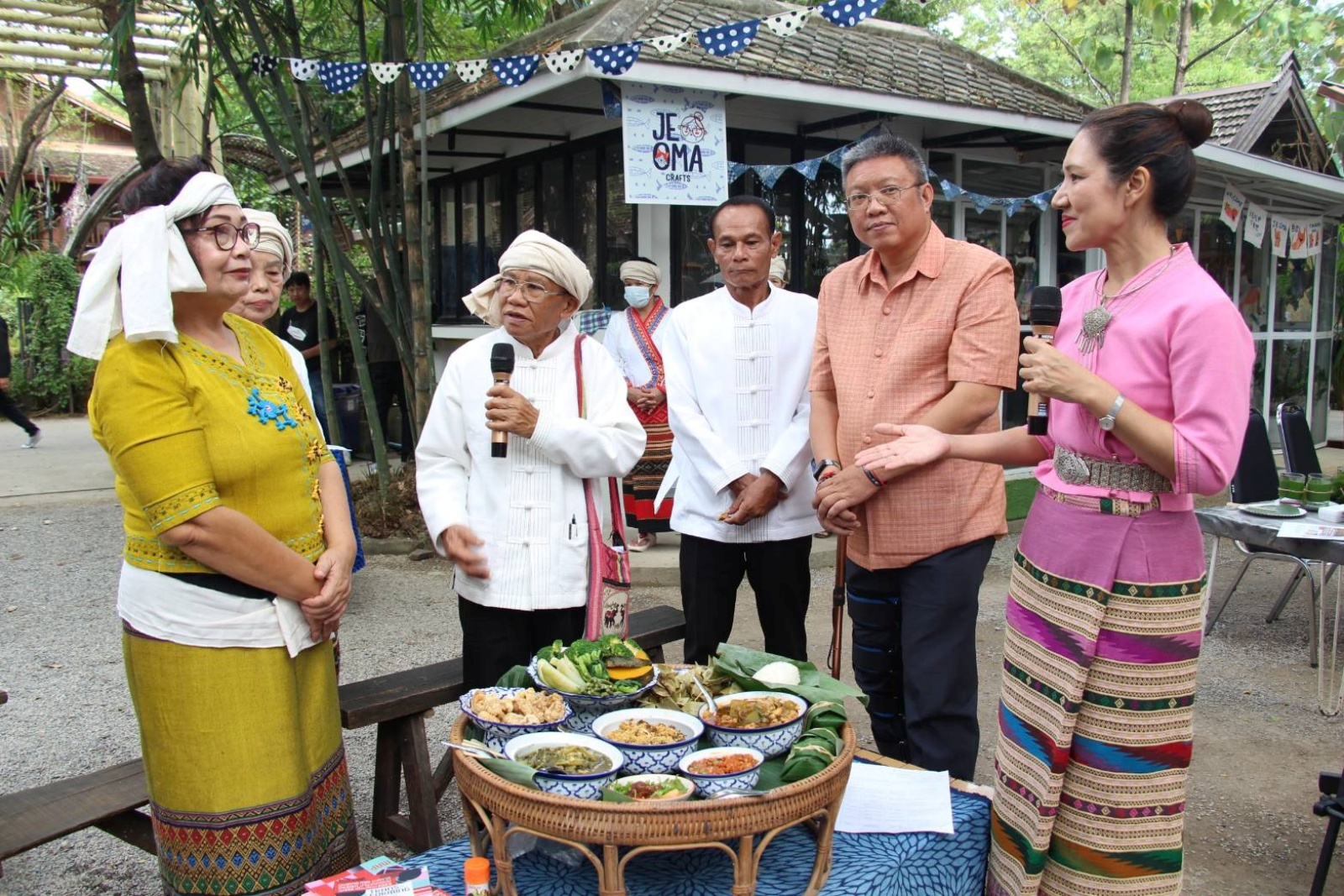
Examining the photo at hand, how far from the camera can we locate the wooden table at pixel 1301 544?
4547mm

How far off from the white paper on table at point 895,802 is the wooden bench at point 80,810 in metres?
1.81

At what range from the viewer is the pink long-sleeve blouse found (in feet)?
6.75

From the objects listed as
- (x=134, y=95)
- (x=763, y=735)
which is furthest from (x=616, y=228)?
(x=763, y=735)

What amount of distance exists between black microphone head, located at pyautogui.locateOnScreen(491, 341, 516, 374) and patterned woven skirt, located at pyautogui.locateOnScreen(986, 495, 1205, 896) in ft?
4.71

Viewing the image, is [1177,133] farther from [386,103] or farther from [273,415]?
[386,103]

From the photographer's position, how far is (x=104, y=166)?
2412cm

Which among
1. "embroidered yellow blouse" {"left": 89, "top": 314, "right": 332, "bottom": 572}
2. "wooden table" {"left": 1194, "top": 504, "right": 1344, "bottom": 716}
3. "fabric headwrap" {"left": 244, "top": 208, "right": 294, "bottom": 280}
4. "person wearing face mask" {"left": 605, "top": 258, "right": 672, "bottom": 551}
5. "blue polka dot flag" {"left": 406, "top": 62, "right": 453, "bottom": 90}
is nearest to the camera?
"embroidered yellow blouse" {"left": 89, "top": 314, "right": 332, "bottom": 572}

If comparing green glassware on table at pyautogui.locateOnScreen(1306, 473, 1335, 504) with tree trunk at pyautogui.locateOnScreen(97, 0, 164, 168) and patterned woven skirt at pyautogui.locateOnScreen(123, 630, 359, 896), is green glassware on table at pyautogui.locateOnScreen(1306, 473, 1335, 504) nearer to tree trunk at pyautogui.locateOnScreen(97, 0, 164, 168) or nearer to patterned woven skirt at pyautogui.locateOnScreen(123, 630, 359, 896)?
patterned woven skirt at pyautogui.locateOnScreen(123, 630, 359, 896)

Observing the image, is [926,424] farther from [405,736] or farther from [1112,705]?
[405,736]

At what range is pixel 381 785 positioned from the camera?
3.31 meters

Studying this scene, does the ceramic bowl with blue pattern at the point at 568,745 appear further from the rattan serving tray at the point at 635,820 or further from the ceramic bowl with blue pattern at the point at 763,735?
the ceramic bowl with blue pattern at the point at 763,735

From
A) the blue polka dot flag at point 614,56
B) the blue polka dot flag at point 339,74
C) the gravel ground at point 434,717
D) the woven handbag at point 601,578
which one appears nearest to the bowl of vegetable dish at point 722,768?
the woven handbag at point 601,578

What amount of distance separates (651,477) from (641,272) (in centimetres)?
134

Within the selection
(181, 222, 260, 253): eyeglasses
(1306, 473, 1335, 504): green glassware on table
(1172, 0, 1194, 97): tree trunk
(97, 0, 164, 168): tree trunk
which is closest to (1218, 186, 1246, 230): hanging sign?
(1306, 473, 1335, 504): green glassware on table
